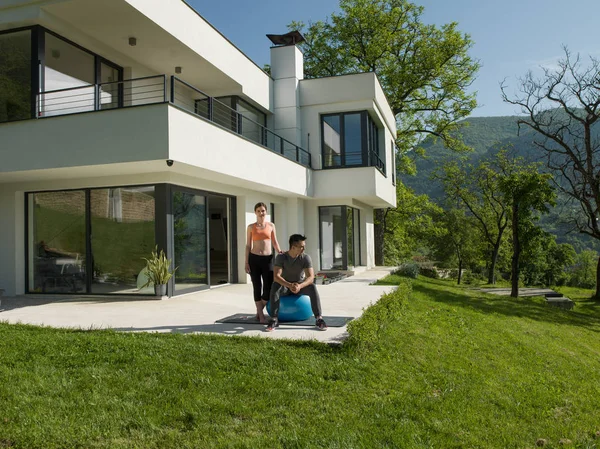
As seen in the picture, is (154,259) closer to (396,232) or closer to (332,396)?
(332,396)

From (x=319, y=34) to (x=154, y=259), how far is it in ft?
74.1

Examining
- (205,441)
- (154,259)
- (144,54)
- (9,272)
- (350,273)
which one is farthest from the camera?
(350,273)

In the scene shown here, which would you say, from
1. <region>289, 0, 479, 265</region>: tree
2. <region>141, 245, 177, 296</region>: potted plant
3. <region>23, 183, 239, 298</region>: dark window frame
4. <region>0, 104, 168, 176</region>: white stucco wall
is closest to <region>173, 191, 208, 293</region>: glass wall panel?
<region>23, 183, 239, 298</region>: dark window frame

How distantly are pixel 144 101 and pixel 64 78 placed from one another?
2135 millimetres

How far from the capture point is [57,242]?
38.5 ft

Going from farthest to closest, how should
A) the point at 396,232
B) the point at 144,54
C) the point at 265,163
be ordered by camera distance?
the point at 396,232 → the point at 265,163 → the point at 144,54

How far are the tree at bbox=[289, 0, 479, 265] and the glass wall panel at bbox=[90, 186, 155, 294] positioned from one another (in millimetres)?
17271

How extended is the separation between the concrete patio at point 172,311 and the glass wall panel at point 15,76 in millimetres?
4101

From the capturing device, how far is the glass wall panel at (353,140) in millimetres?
17531

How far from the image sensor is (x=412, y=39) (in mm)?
27422

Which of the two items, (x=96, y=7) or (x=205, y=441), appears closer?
(x=205, y=441)

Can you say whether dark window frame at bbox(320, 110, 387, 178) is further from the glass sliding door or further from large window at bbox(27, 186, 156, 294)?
large window at bbox(27, 186, 156, 294)

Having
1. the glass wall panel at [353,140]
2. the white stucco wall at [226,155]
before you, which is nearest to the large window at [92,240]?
the white stucco wall at [226,155]

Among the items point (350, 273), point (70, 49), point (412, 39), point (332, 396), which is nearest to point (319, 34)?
point (412, 39)
